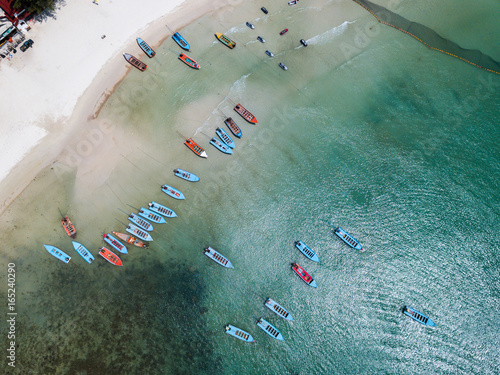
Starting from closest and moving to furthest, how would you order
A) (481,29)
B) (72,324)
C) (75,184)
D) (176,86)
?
(72,324) → (75,184) → (176,86) → (481,29)

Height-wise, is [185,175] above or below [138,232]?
above

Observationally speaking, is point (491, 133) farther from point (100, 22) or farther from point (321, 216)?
point (100, 22)

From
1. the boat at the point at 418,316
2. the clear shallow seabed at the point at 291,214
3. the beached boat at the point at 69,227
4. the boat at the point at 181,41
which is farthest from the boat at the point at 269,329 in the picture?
the boat at the point at 181,41

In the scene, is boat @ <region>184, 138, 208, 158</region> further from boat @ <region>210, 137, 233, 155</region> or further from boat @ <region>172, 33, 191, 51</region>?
boat @ <region>172, 33, 191, 51</region>

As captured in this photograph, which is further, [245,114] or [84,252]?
[245,114]

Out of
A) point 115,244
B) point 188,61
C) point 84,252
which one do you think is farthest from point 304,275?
point 188,61

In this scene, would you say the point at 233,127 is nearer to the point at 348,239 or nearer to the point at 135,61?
the point at 135,61

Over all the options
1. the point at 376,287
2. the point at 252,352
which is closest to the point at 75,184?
the point at 252,352

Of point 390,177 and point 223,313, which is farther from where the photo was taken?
point 390,177
